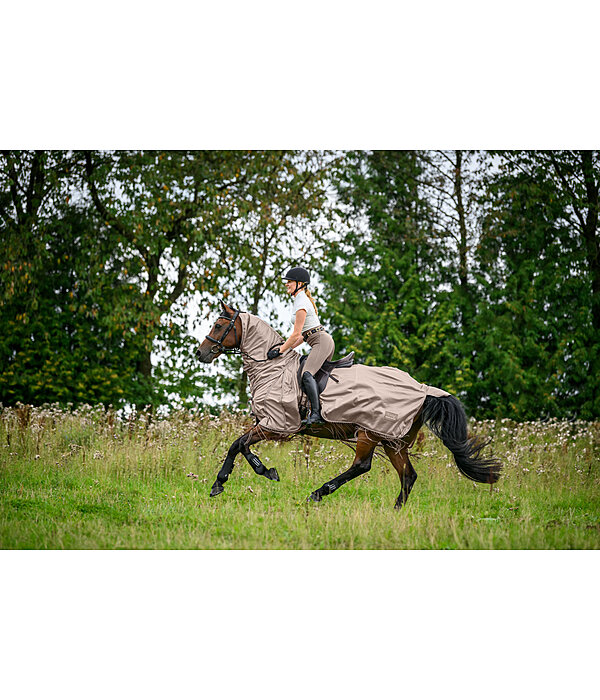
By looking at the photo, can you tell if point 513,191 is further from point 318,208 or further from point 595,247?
point 318,208

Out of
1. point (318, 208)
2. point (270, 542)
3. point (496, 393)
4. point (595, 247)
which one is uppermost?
point (318, 208)

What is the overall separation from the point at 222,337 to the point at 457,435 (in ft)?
8.16

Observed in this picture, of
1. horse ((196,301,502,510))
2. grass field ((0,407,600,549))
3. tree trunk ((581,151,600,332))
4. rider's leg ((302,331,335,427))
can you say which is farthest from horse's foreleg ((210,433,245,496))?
tree trunk ((581,151,600,332))

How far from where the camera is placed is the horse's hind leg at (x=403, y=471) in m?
6.34

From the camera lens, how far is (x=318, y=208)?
10.0m

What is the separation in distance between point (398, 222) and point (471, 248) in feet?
4.10

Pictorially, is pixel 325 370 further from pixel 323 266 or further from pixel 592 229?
pixel 592 229

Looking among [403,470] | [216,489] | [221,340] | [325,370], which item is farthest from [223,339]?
[403,470]

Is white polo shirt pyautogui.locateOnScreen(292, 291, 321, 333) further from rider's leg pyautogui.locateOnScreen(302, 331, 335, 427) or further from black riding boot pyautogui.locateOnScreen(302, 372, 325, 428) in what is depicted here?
black riding boot pyautogui.locateOnScreen(302, 372, 325, 428)

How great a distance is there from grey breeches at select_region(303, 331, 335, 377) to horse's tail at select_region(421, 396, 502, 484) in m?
1.09

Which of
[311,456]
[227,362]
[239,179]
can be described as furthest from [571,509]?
[239,179]

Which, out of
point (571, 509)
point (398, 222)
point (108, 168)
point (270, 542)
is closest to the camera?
point (270, 542)

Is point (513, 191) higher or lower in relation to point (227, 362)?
higher

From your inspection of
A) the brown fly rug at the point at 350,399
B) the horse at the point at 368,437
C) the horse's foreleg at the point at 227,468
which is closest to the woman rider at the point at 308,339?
the brown fly rug at the point at 350,399
